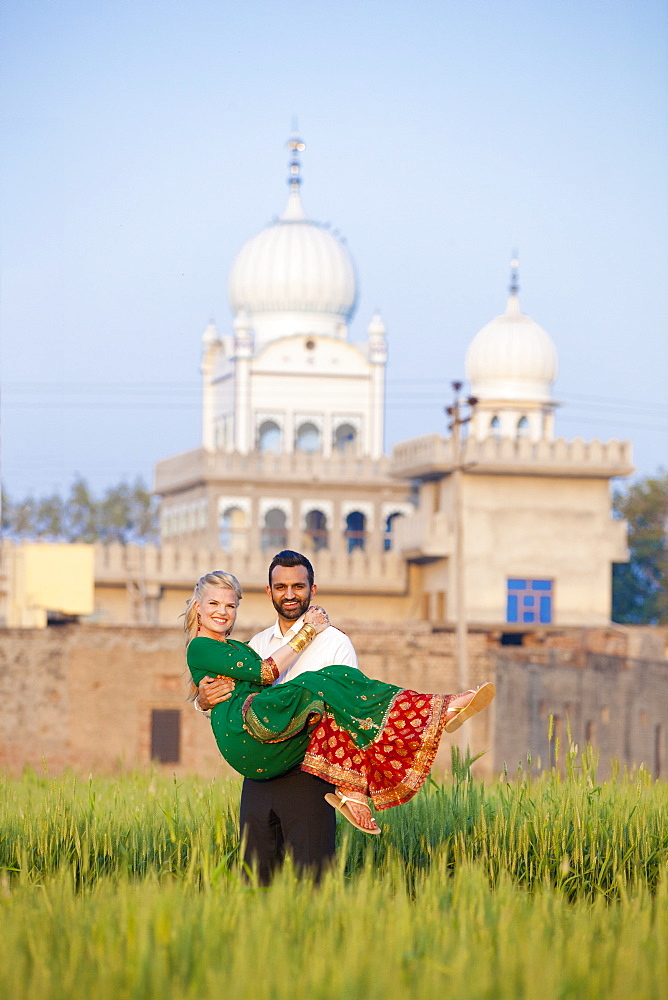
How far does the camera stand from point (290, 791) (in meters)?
5.34

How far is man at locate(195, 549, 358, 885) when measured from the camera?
5289 millimetres

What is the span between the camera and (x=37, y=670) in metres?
27.1

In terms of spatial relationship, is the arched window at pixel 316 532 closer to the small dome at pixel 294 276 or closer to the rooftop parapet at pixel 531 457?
the rooftop parapet at pixel 531 457

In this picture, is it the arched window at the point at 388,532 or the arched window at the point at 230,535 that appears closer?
the arched window at the point at 230,535

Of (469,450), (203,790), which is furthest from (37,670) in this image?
(203,790)

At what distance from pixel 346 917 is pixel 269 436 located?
42.7 metres

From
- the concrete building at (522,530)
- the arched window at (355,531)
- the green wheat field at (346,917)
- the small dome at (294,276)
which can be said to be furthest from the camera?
the small dome at (294,276)

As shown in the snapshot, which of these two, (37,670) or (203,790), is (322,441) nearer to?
(37,670)

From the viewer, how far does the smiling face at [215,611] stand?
5.52 meters

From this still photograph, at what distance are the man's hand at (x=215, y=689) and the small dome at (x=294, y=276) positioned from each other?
41.9 metres

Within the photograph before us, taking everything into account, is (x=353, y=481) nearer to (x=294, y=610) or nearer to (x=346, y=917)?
(x=294, y=610)

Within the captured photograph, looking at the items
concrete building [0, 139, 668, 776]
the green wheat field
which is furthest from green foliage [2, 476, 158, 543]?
the green wheat field


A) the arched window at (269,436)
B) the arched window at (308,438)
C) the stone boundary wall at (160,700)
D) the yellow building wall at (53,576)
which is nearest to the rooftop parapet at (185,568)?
the yellow building wall at (53,576)

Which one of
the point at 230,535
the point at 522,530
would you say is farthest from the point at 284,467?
the point at 522,530
